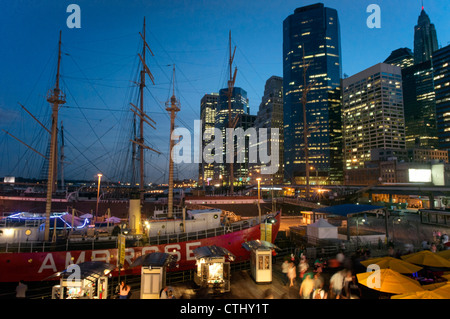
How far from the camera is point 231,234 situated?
17703 millimetres

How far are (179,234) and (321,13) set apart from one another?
205 metres

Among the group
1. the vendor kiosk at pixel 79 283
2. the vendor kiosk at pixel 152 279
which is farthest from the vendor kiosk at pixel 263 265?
the vendor kiosk at pixel 79 283

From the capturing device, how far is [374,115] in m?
157

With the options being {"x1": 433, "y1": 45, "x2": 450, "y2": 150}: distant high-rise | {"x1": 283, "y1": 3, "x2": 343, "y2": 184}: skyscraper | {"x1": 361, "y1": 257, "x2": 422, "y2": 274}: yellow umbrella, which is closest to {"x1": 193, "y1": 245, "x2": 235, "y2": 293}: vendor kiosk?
{"x1": 361, "y1": 257, "x2": 422, "y2": 274}: yellow umbrella

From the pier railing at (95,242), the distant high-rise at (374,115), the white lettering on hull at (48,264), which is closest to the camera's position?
the white lettering on hull at (48,264)

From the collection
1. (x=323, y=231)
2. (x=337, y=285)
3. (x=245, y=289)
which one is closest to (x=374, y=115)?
(x=323, y=231)

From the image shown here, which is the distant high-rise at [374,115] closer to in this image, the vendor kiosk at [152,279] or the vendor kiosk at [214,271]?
the vendor kiosk at [214,271]

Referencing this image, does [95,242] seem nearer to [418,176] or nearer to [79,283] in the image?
[79,283]

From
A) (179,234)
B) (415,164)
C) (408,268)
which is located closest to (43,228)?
(179,234)

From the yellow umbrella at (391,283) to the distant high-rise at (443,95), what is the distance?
184090 millimetres

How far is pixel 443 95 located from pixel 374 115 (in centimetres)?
3932

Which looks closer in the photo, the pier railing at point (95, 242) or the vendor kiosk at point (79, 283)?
the vendor kiosk at point (79, 283)

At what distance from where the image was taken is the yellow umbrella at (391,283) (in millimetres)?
8648

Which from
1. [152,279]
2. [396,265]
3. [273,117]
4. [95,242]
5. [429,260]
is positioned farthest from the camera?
[273,117]
